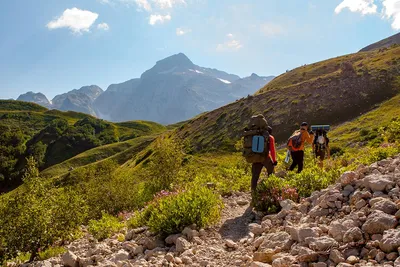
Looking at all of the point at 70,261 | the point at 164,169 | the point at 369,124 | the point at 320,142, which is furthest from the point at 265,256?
the point at 369,124

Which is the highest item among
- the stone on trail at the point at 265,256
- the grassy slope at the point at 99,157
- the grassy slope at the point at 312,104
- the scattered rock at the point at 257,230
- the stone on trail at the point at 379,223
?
the grassy slope at the point at 312,104

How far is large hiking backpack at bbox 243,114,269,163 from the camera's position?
37.3 ft

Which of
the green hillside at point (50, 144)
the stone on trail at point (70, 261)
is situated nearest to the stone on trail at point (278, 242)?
the stone on trail at point (70, 261)

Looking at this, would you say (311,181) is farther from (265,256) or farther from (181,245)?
(181,245)

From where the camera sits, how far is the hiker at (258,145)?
11367 millimetres

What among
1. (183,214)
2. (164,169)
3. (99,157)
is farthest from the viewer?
(99,157)

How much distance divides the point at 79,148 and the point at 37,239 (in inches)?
6004

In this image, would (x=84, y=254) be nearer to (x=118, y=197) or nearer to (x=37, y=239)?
(x=37, y=239)

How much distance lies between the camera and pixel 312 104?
6912cm

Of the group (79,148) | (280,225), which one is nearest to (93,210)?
(280,225)

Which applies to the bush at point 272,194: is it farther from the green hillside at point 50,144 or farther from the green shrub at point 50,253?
the green hillside at point 50,144

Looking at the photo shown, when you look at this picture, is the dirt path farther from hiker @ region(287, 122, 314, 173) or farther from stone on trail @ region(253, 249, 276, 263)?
hiker @ region(287, 122, 314, 173)

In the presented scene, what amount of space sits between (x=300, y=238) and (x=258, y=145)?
533cm

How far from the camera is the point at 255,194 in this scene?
10.8m
